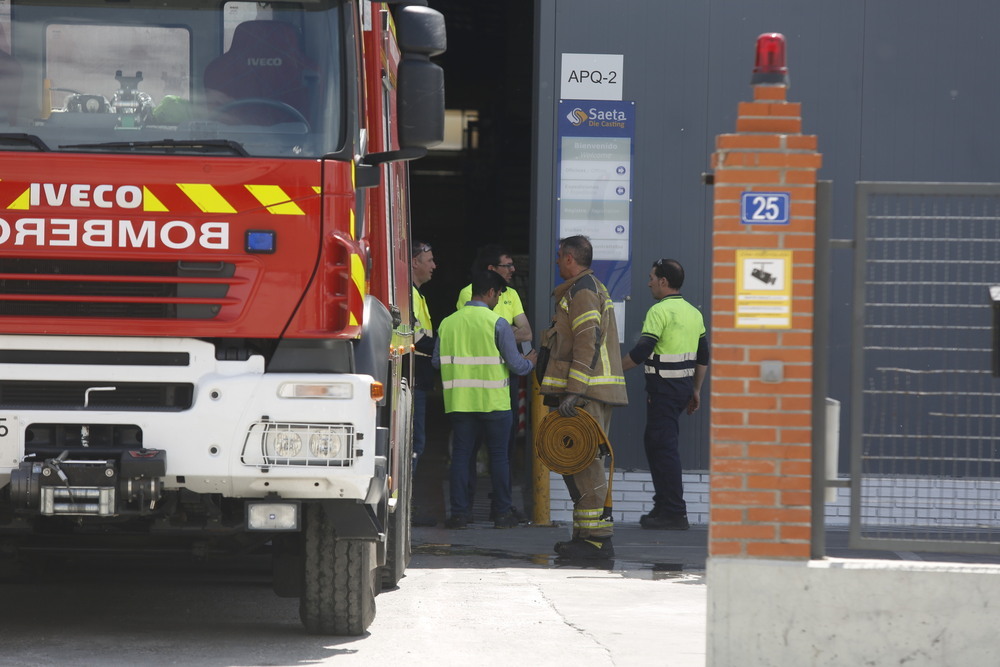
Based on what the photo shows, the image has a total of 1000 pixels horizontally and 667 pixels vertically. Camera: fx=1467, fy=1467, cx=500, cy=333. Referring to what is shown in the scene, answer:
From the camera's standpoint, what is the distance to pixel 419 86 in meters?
6.23

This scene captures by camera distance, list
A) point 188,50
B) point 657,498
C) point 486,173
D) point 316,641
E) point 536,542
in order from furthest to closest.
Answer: point 486,173, point 657,498, point 536,542, point 316,641, point 188,50

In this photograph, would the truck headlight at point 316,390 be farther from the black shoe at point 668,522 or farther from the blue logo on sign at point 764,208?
the black shoe at point 668,522

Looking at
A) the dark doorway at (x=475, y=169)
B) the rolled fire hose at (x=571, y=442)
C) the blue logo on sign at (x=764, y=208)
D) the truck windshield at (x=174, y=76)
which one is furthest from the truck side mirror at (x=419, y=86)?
the dark doorway at (x=475, y=169)

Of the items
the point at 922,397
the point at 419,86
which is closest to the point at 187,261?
the point at 419,86

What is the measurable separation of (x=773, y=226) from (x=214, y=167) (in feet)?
7.29

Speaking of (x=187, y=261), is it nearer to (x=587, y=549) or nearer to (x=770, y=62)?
(x=770, y=62)

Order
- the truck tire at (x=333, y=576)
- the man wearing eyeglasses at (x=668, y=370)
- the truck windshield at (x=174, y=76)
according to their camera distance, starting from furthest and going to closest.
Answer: the man wearing eyeglasses at (x=668, y=370)
the truck tire at (x=333, y=576)
the truck windshield at (x=174, y=76)

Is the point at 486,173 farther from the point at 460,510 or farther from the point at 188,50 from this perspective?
the point at 188,50

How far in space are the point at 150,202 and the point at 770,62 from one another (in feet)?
8.18

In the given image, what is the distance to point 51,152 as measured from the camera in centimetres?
588

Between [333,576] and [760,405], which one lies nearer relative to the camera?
[760,405]

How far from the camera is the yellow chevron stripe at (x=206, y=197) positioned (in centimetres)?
588

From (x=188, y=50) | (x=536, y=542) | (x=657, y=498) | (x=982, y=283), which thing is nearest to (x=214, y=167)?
(x=188, y=50)

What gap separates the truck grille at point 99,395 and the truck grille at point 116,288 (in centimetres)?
28
